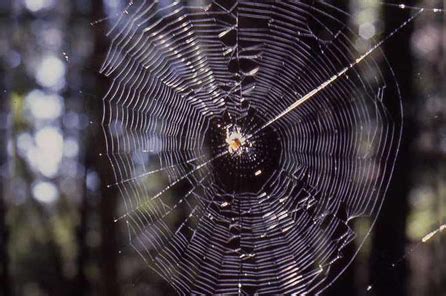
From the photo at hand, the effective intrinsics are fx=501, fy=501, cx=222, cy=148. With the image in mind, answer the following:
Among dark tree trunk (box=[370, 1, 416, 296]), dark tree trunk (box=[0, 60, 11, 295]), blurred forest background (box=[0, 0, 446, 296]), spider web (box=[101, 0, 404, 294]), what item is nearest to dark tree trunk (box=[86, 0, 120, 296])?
blurred forest background (box=[0, 0, 446, 296])

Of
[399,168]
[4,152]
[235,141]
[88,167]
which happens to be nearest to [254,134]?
[235,141]

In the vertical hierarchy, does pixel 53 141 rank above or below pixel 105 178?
above

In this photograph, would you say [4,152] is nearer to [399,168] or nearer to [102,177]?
[102,177]

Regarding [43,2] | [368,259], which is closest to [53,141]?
[43,2]

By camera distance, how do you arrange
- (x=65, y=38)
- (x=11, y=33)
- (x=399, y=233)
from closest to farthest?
1. (x=399, y=233)
2. (x=65, y=38)
3. (x=11, y=33)

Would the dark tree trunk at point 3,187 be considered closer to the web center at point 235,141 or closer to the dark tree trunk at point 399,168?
the dark tree trunk at point 399,168

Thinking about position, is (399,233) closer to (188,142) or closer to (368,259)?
(368,259)
